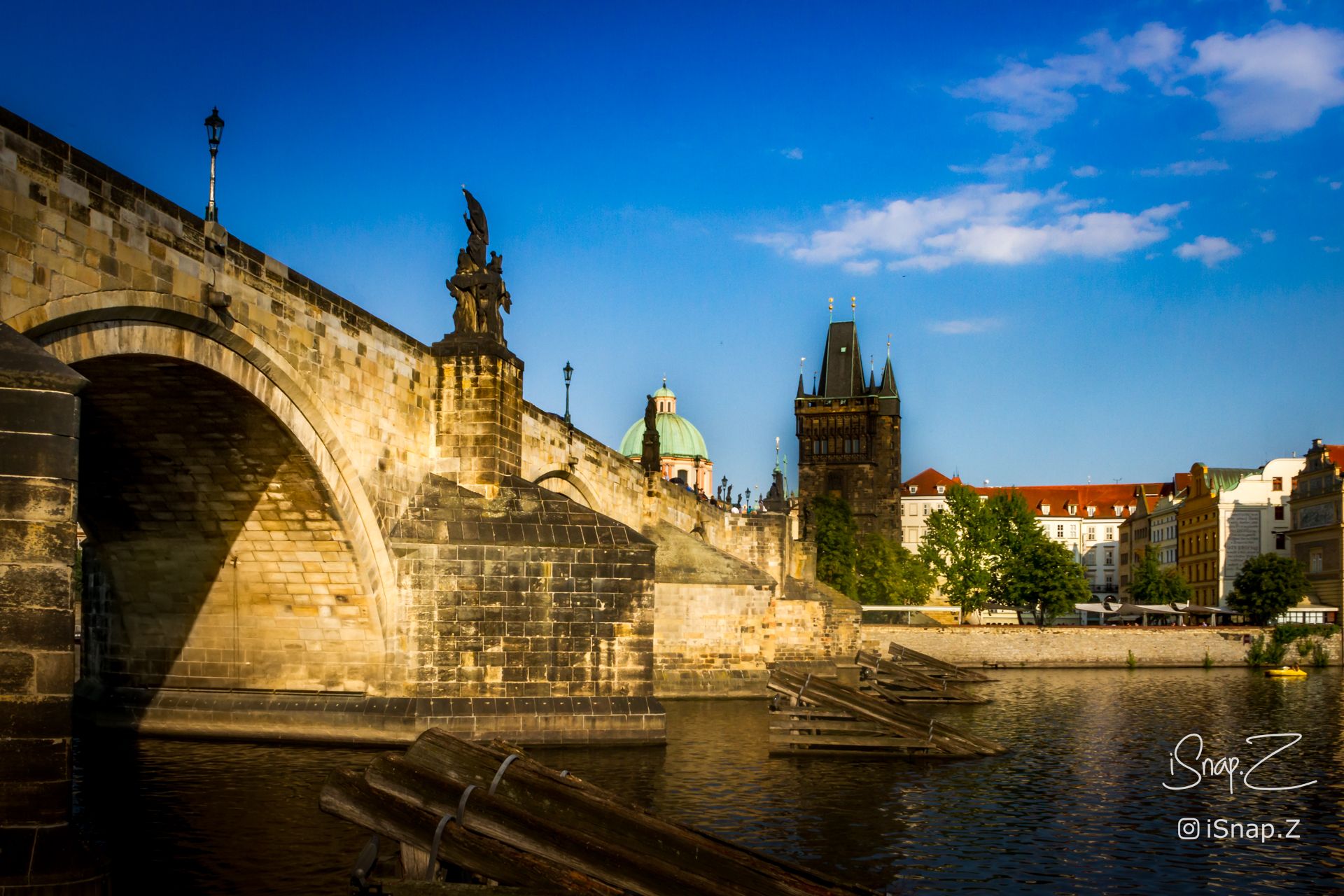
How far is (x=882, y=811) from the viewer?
15453mm

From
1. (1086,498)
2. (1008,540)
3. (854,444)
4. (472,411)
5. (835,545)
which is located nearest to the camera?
(472,411)

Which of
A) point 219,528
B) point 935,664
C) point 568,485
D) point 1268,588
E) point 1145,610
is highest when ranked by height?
point 568,485

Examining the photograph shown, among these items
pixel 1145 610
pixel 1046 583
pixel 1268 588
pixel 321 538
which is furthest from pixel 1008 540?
pixel 321 538

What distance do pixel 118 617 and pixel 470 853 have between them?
15.8 m

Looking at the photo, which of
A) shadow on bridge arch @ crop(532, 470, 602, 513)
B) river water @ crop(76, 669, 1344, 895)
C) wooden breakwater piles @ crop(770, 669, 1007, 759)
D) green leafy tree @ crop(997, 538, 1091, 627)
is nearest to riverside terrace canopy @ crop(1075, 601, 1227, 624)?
green leafy tree @ crop(997, 538, 1091, 627)

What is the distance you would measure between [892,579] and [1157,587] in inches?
714

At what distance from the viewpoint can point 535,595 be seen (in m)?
20.3

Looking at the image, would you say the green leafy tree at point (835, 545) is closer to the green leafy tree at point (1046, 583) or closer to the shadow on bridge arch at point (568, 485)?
the green leafy tree at point (1046, 583)

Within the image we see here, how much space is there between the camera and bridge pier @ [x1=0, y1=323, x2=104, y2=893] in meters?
8.39

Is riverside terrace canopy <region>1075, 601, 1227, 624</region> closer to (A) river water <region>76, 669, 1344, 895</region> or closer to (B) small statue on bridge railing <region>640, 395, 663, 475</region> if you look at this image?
(B) small statue on bridge railing <region>640, 395, 663, 475</region>

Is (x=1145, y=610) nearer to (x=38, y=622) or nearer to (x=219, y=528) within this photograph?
(x=219, y=528)

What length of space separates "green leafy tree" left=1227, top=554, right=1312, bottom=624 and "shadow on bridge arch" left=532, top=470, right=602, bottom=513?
44.3 m

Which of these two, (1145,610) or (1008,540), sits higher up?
(1008,540)

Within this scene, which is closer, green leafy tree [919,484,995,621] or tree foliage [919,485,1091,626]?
tree foliage [919,485,1091,626]
